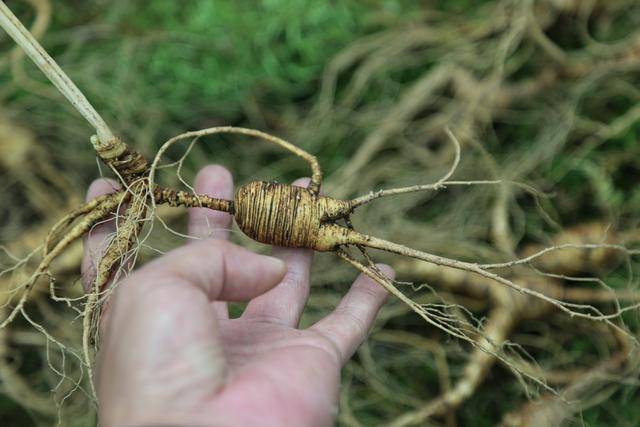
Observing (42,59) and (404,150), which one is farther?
(404,150)

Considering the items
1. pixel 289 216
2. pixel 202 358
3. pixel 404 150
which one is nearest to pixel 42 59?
pixel 289 216

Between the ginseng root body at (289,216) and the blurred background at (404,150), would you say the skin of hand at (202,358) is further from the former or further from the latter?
the blurred background at (404,150)

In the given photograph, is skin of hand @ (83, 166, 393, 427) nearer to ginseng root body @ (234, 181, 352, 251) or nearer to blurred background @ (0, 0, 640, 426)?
ginseng root body @ (234, 181, 352, 251)

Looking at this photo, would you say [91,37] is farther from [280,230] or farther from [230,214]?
[280,230]

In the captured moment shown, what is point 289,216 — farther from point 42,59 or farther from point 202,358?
point 42,59

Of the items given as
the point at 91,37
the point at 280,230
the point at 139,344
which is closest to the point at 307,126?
the point at 280,230

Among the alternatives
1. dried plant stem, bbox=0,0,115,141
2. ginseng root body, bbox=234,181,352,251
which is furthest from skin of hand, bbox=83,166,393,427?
dried plant stem, bbox=0,0,115,141
